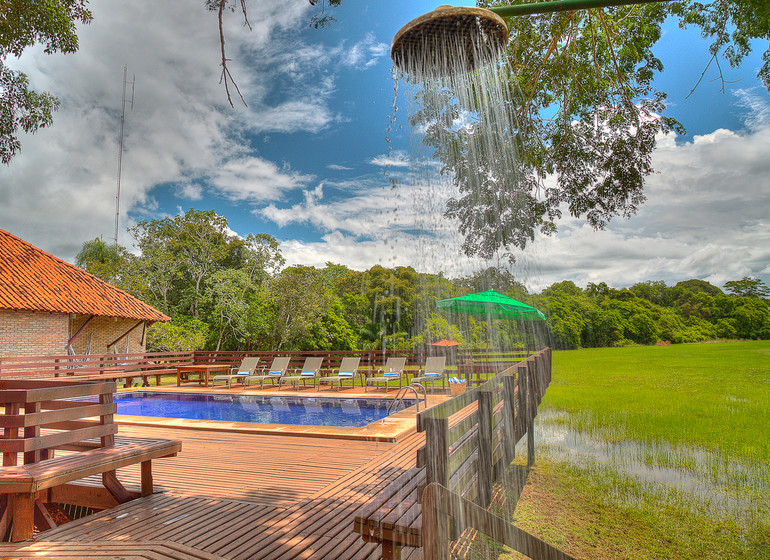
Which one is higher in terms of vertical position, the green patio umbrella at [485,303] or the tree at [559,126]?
the tree at [559,126]

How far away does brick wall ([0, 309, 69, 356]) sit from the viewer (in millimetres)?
12219

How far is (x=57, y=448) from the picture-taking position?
294 centimetres

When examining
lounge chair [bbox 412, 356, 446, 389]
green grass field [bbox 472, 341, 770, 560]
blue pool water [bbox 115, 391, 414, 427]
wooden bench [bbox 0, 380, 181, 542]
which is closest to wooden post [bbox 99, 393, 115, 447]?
wooden bench [bbox 0, 380, 181, 542]

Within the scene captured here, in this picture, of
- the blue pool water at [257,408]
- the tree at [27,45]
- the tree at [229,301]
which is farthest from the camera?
the tree at [229,301]

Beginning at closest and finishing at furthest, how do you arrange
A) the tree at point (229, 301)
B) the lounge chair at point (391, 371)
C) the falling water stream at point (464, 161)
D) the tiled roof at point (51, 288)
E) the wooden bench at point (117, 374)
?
the falling water stream at point (464, 161), the lounge chair at point (391, 371), the wooden bench at point (117, 374), the tiled roof at point (51, 288), the tree at point (229, 301)

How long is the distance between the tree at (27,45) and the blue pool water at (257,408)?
5.96 meters

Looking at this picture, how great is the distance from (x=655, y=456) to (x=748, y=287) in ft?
27.7

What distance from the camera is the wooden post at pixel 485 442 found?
2.31 m

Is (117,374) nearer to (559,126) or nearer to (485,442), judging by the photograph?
(559,126)

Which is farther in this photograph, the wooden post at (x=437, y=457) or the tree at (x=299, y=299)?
the tree at (x=299, y=299)

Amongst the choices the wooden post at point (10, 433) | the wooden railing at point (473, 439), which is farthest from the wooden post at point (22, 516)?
the wooden railing at point (473, 439)

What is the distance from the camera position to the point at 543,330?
833 inches

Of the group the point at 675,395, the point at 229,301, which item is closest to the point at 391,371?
the point at 675,395

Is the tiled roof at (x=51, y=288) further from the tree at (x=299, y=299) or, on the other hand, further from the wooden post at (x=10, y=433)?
the wooden post at (x=10, y=433)
